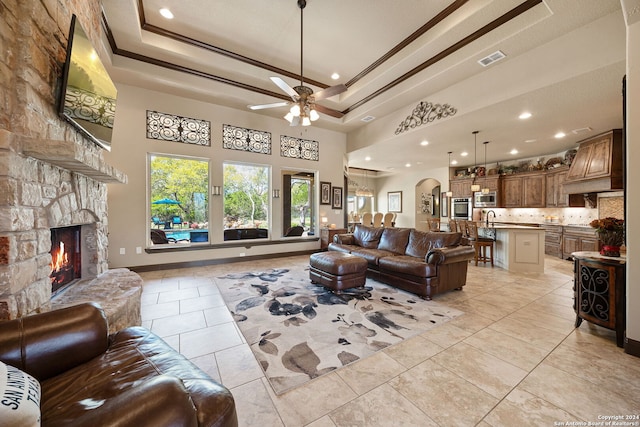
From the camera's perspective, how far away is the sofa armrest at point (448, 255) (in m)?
3.34

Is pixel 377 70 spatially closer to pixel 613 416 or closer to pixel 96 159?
pixel 96 159

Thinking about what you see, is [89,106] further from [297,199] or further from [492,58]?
[297,199]

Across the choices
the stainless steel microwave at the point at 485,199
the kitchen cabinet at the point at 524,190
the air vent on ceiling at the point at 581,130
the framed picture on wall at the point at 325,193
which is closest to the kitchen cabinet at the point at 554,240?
the kitchen cabinet at the point at 524,190

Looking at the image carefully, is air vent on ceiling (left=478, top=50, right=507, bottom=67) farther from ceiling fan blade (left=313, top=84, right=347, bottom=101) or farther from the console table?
the console table

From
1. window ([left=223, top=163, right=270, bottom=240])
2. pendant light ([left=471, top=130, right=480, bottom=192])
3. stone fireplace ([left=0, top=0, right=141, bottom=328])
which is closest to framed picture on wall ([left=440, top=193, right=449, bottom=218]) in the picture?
pendant light ([left=471, top=130, right=480, bottom=192])

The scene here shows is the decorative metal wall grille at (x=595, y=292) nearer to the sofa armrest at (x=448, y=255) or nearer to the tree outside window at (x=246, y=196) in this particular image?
the sofa armrest at (x=448, y=255)

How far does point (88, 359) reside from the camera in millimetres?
1325

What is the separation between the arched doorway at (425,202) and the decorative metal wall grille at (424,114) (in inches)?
222

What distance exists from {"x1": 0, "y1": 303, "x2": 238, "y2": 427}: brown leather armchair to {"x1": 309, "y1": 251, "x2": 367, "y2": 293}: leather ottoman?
2.32 meters

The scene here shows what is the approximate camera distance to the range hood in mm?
4629

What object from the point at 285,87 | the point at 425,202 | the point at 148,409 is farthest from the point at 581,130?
the point at 148,409

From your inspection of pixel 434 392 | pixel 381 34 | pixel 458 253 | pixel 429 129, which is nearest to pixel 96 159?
pixel 434 392

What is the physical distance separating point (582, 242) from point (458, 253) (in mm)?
4763

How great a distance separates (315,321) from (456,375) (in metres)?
1.37
